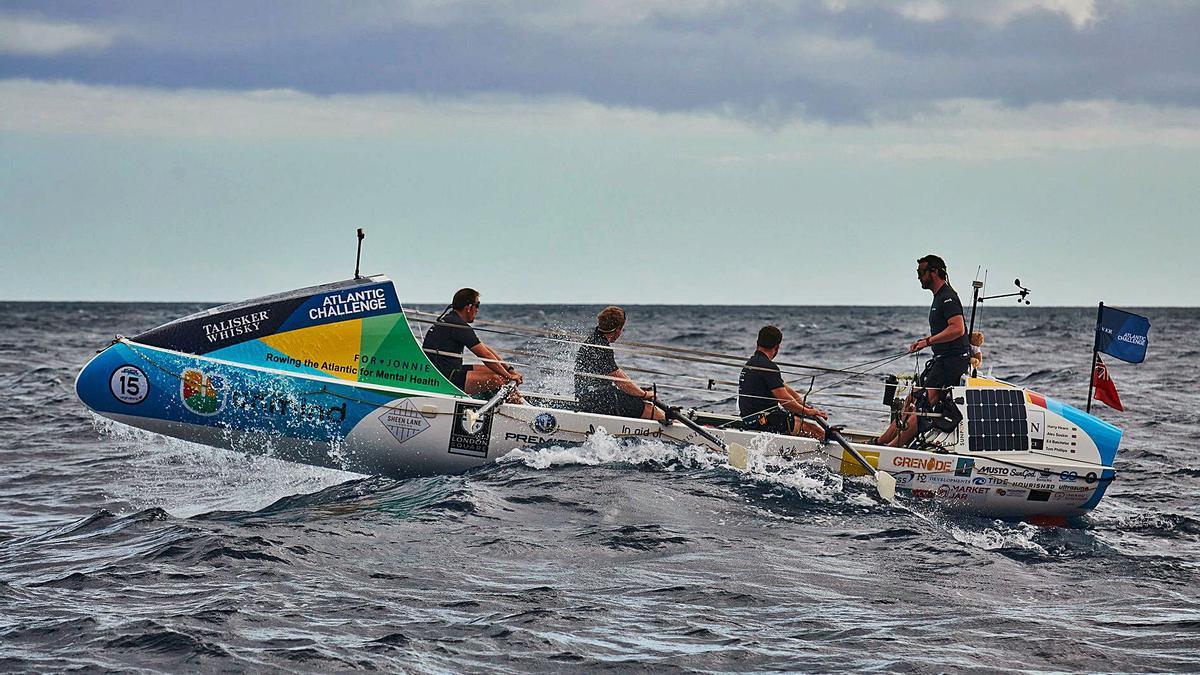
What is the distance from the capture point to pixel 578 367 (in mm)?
12438

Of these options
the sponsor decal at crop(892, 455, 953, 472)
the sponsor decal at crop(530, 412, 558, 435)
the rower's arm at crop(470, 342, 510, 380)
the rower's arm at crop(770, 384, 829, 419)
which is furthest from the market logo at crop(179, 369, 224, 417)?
the sponsor decal at crop(892, 455, 953, 472)

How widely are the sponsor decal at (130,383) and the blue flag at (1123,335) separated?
9.38m

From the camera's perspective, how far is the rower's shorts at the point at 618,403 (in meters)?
12.2

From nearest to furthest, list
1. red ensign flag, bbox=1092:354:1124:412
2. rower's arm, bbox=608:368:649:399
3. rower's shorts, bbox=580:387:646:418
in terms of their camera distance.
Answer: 1. rower's arm, bbox=608:368:649:399
2. rower's shorts, bbox=580:387:646:418
3. red ensign flag, bbox=1092:354:1124:412

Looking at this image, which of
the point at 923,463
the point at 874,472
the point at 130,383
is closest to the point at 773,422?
the point at 874,472

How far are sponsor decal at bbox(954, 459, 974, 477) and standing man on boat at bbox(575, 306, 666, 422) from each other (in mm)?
2777

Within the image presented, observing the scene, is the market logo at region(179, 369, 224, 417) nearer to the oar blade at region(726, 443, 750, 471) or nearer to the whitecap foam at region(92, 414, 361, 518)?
the whitecap foam at region(92, 414, 361, 518)

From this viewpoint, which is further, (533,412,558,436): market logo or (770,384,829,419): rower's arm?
(770,384,829,419): rower's arm

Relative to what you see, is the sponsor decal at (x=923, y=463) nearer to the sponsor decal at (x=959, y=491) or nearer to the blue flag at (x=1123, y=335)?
the sponsor decal at (x=959, y=491)

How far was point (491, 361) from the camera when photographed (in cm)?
1254

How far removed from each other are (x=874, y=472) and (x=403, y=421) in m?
4.37

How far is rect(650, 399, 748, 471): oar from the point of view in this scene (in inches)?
462

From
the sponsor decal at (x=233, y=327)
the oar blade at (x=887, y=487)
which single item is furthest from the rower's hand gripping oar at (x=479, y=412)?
the oar blade at (x=887, y=487)

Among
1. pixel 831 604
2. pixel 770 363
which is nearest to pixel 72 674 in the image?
pixel 831 604
